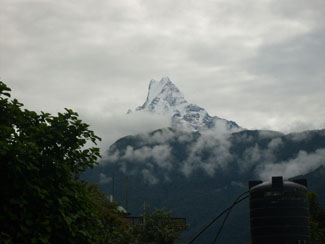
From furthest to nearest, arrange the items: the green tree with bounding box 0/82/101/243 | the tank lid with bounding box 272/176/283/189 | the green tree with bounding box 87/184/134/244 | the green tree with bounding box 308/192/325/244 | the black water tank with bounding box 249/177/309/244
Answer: the green tree with bounding box 308/192/325/244
the green tree with bounding box 87/184/134/244
the tank lid with bounding box 272/176/283/189
the black water tank with bounding box 249/177/309/244
the green tree with bounding box 0/82/101/243

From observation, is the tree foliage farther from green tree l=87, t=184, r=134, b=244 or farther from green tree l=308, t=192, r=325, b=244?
green tree l=308, t=192, r=325, b=244

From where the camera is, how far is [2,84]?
1688 centimetres

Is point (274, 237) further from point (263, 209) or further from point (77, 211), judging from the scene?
point (77, 211)

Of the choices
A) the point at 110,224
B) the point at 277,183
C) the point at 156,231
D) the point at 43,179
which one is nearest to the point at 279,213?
the point at 277,183

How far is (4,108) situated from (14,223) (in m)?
4.14

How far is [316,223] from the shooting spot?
64688mm

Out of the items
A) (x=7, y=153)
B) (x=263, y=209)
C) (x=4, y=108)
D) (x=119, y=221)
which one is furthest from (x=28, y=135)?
(x=119, y=221)

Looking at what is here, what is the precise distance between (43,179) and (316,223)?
55.1 meters

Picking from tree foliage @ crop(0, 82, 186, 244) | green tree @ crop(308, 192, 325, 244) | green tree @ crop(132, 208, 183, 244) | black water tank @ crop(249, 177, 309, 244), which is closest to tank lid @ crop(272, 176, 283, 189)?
black water tank @ crop(249, 177, 309, 244)

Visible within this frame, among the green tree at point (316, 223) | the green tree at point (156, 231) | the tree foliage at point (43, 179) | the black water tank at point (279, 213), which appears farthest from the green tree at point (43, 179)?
the green tree at point (316, 223)

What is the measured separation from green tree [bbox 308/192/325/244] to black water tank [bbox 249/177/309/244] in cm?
3845

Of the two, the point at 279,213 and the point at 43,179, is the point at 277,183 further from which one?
the point at 43,179

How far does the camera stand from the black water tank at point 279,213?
19516mm

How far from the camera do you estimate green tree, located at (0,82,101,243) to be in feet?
46.5
